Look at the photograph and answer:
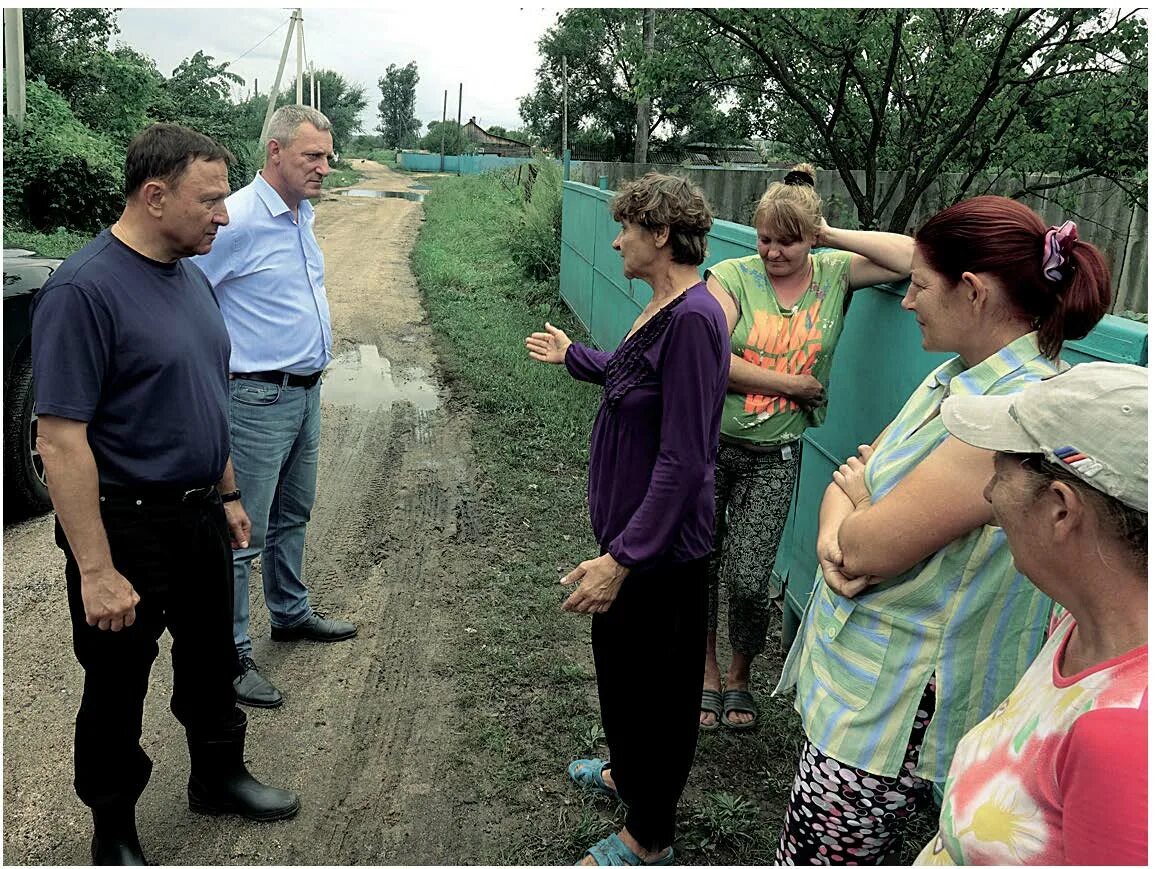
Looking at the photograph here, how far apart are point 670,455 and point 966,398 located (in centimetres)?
110

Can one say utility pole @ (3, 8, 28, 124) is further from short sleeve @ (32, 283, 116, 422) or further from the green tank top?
the green tank top

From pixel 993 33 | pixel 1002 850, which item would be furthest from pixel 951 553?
pixel 993 33

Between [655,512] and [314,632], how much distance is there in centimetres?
244

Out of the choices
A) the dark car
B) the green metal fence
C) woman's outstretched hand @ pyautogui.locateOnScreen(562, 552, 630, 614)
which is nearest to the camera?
the green metal fence

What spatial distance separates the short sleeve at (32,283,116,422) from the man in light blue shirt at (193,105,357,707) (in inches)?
43.9

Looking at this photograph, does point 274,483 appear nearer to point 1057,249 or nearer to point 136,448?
point 136,448

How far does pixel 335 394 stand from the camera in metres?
8.40

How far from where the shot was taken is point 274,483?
3.88m

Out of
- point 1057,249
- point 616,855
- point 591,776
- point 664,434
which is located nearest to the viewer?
point 1057,249

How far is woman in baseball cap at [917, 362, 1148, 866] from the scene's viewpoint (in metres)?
1.08

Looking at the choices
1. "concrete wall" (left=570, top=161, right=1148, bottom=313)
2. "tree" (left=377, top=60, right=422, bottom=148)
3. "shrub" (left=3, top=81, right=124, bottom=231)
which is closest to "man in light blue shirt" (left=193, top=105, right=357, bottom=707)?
"concrete wall" (left=570, top=161, right=1148, bottom=313)

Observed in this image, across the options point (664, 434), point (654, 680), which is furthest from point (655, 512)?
point (654, 680)

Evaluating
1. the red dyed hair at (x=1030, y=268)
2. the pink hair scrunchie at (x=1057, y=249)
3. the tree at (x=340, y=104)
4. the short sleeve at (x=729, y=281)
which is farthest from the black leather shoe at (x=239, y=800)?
the tree at (x=340, y=104)

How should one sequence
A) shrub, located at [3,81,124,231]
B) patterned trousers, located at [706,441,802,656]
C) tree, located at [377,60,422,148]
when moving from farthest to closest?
1. tree, located at [377,60,422,148]
2. shrub, located at [3,81,124,231]
3. patterned trousers, located at [706,441,802,656]
